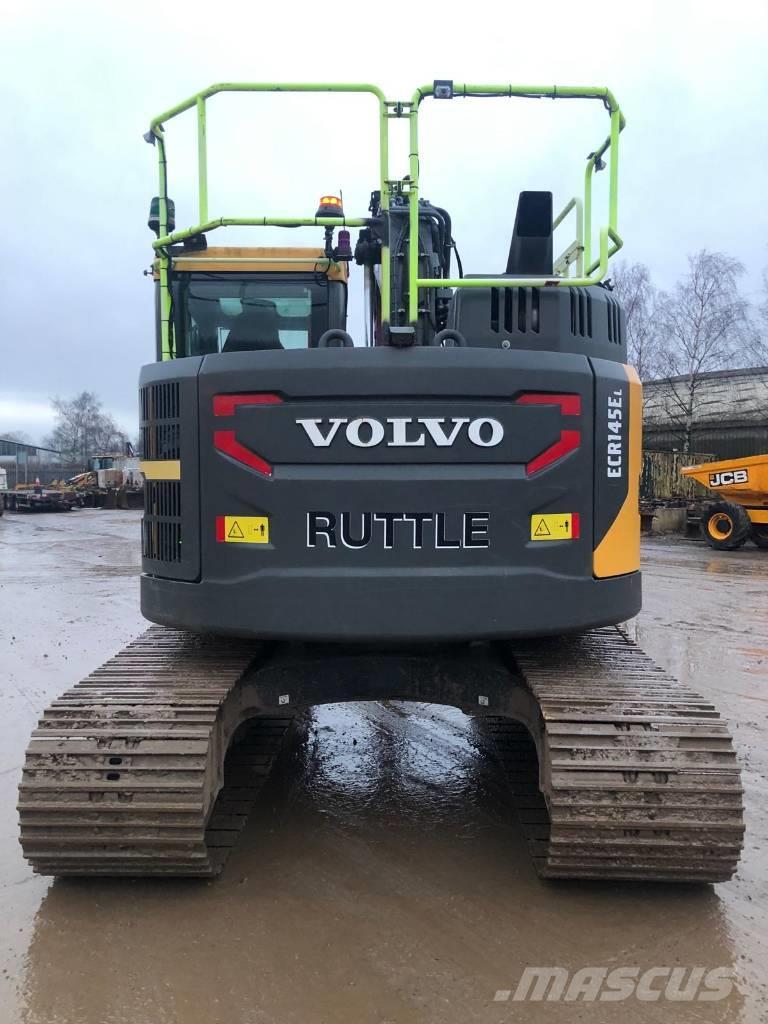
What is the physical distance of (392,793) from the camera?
422cm

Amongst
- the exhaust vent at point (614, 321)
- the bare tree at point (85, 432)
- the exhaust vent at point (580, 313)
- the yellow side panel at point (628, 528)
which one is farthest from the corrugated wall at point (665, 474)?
the bare tree at point (85, 432)

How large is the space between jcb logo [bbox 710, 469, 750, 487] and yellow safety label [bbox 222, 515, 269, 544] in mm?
15045

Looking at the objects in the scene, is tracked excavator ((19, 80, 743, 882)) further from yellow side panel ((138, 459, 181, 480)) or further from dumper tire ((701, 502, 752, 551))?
dumper tire ((701, 502, 752, 551))

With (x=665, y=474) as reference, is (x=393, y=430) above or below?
above

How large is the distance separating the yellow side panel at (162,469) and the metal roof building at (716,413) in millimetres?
26822

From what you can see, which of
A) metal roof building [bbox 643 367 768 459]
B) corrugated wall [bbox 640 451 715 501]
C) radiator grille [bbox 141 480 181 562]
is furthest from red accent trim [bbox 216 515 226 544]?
metal roof building [bbox 643 367 768 459]

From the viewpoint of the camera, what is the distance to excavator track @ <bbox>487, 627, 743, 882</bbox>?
2.87 metres

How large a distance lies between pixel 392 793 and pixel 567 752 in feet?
5.00

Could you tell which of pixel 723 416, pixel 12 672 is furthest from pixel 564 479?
pixel 723 416

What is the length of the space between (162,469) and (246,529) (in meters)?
0.50

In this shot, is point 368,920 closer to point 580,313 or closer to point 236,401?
point 236,401

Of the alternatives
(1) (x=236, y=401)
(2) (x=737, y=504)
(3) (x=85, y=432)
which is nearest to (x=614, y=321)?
(1) (x=236, y=401)

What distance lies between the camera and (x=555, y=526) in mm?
3246

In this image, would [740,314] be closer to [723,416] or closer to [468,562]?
[723,416]
